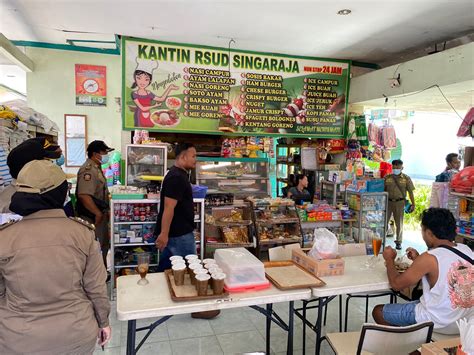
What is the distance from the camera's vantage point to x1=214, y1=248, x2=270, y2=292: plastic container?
2207mm

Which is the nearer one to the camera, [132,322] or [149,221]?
[132,322]

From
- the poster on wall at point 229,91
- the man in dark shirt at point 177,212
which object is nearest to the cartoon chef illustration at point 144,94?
the poster on wall at point 229,91

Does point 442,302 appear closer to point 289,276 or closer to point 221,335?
point 289,276

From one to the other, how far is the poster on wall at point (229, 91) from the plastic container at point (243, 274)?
3.63 m

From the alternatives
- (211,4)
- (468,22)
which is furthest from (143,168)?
(468,22)

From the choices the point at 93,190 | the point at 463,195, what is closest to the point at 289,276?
the point at 93,190

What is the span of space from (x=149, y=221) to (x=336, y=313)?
253 centimetres

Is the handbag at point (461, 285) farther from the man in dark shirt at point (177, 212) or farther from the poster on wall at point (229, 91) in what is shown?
the poster on wall at point (229, 91)

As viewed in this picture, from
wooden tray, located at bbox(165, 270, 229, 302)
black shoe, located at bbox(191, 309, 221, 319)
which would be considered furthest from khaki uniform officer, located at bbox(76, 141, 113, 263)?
wooden tray, located at bbox(165, 270, 229, 302)

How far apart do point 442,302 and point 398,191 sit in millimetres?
4844

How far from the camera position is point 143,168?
5.24m

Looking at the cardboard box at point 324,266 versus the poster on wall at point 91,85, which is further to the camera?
the poster on wall at point 91,85

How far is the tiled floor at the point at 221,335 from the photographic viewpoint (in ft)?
10.3

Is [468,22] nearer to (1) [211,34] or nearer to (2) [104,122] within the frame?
(1) [211,34]
